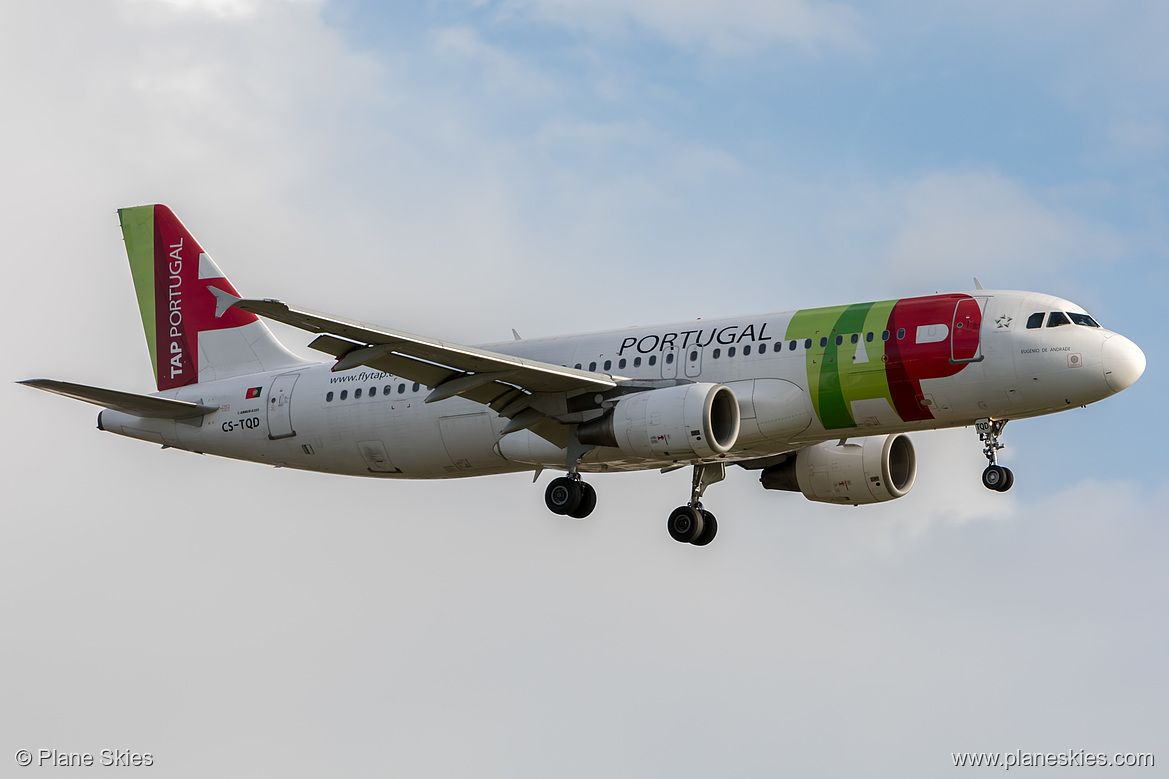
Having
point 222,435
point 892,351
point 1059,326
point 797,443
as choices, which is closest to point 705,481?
point 797,443

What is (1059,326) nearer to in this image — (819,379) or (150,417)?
(819,379)

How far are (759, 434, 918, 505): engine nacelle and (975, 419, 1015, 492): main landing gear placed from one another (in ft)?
18.8

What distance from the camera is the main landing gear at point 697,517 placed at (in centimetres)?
3738

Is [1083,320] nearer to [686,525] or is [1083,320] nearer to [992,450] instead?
[992,450]

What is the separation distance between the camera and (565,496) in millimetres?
34719

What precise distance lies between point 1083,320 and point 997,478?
3870mm

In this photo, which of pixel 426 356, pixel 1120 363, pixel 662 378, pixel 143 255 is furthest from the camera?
pixel 143 255

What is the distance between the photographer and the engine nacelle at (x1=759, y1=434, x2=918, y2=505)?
38.3 meters

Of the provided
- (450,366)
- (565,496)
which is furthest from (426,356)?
(565,496)

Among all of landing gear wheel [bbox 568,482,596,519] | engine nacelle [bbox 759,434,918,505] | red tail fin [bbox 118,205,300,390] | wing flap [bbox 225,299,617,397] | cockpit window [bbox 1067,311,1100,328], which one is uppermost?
red tail fin [bbox 118,205,300,390]

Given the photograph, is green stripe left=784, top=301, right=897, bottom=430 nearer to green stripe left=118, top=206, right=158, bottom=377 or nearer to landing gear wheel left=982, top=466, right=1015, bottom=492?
landing gear wheel left=982, top=466, right=1015, bottom=492

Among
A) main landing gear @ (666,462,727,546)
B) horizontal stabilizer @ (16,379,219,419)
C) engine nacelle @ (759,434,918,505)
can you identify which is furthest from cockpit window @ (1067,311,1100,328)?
horizontal stabilizer @ (16,379,219,419)

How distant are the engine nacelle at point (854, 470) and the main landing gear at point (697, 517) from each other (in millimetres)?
2399

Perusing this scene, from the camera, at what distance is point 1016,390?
31.6 meters
